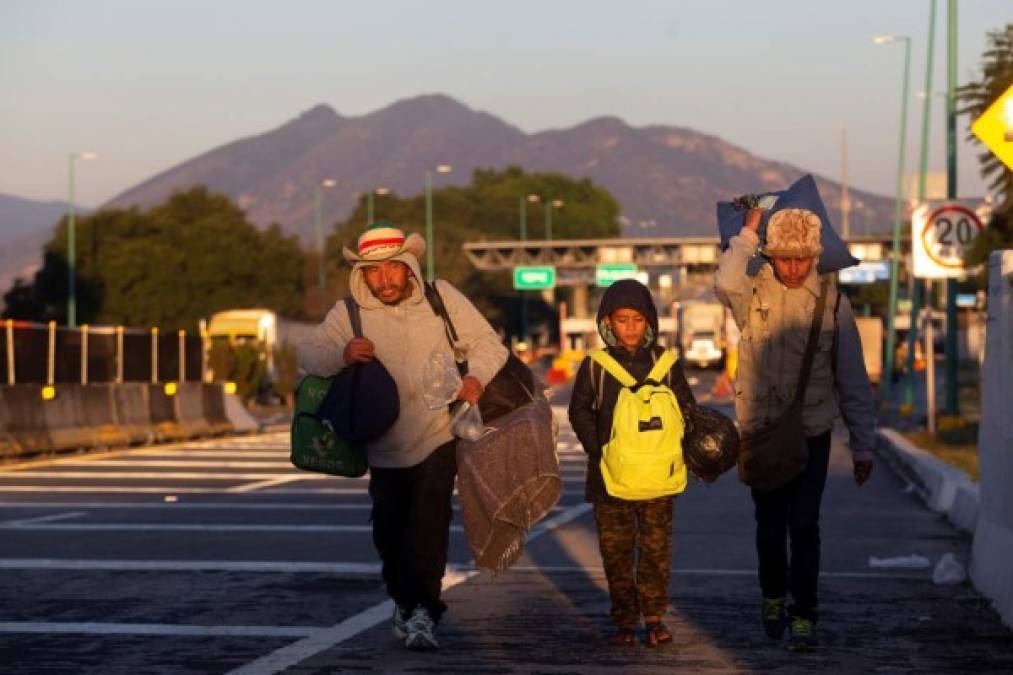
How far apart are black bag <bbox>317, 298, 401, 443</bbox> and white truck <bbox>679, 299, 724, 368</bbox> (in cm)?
8642

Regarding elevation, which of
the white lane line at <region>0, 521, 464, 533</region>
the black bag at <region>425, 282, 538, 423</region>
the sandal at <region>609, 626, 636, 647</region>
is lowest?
the white lane line at <region>0, 521, 464, 533</region>

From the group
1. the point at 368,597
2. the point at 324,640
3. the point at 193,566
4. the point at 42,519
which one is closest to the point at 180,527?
the point at 42,519

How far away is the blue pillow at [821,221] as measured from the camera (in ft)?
32.1

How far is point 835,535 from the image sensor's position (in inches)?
639

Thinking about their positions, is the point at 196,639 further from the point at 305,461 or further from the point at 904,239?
the point at 904,239

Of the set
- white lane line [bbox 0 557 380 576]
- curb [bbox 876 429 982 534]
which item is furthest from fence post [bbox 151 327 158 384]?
white lane line [bbox 0 557 380 576]

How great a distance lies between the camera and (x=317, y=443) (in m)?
9.84

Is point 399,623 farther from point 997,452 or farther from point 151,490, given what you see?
point 151,490

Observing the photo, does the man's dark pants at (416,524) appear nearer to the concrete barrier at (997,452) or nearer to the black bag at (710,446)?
the black bag at (710,446)

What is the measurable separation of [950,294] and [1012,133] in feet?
75.8

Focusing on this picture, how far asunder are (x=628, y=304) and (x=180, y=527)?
753 cm

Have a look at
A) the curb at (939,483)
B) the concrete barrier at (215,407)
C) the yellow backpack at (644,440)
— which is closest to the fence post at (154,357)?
the concrete barrier at (215,407)

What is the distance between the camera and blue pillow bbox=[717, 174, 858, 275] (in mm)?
9789

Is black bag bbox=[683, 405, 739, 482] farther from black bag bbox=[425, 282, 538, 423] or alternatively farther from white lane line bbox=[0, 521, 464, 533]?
white lane line bbox=[0, 521, 464, 533]
